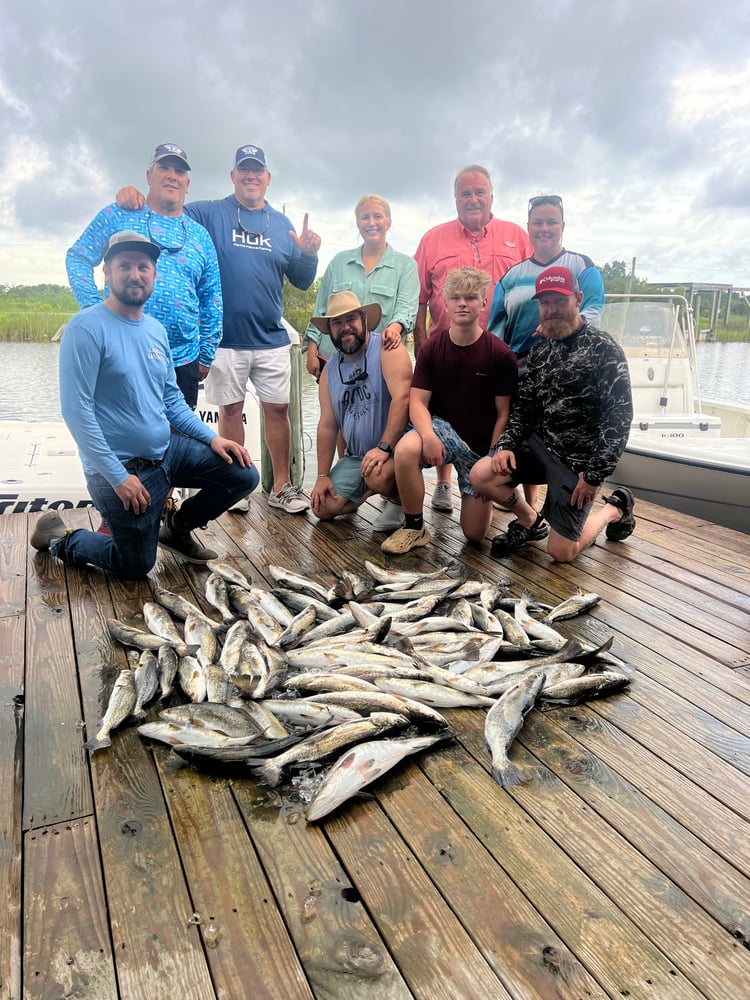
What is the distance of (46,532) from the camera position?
4.02 m

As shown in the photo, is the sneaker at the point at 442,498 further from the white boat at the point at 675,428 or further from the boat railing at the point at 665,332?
the boat railing at the point at 665,332

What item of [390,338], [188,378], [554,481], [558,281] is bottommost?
[554,481]

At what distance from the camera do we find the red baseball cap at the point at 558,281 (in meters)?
3.60

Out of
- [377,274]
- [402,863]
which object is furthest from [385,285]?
[402,863]

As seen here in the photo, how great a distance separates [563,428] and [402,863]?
9.32ft

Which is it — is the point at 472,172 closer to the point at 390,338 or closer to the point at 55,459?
the point at 390,338

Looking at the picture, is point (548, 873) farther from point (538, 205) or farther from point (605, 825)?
point (538, 205)

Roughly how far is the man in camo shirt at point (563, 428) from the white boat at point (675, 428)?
89.2 inches

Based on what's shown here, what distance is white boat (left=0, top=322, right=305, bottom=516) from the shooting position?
5.82 meters

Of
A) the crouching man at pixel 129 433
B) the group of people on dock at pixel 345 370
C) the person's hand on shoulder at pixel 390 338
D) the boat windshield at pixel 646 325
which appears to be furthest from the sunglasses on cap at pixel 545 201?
the boat windshield at pixel 646 325

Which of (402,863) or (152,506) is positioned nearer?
(402,863)

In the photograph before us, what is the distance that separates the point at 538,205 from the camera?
4.41 m

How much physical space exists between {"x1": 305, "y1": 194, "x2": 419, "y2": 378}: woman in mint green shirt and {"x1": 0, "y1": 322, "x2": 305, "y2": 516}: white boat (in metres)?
0.72

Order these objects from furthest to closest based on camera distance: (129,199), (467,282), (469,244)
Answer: (469,244), (129,199), (467,282)
